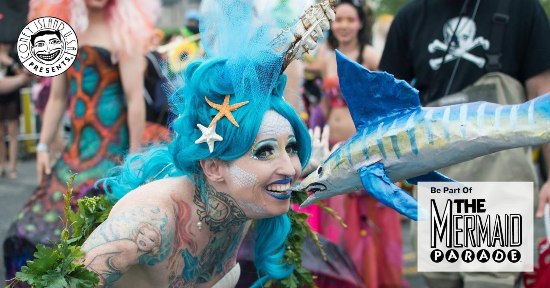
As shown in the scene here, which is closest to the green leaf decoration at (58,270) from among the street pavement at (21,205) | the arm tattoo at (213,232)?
the arm tattoo at (213,232)

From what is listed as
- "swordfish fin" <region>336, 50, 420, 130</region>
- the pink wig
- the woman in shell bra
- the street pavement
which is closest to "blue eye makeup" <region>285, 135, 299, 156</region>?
"swordfish fin" <region>336, 50, 420, 130</region>

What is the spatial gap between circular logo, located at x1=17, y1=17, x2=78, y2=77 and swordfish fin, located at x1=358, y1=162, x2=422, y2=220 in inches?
63.1

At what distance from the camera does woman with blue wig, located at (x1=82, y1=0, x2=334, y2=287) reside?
265 cm

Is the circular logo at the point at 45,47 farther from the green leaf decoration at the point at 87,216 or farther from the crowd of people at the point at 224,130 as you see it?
the green leaf decoration at the point at 87,216

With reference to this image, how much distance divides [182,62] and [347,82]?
0.61m

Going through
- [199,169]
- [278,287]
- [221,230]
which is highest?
[199,169]

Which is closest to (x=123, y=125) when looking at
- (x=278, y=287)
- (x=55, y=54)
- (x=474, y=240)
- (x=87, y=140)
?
(x=87, y=140)

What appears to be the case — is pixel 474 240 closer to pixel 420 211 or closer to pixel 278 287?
pixel 278 287

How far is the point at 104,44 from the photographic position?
16.4 feet

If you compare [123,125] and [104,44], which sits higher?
[104,44]

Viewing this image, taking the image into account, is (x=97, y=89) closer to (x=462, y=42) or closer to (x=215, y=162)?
(x=462, y=42)

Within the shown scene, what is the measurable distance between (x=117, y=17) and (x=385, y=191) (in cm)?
304

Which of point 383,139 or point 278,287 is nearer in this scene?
point 383,139

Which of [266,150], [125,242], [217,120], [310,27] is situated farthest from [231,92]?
[125,242]
